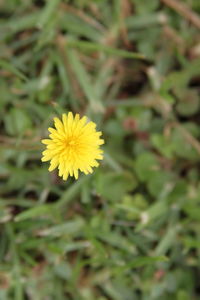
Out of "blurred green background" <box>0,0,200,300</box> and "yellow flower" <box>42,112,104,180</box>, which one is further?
"blurred green background" <box>0,0,200,300</box>

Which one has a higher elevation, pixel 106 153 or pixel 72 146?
pixel 106 153

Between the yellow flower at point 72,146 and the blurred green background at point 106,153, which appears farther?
the blurred green background at point 106,153

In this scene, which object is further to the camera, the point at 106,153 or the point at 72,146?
the point at 106,153
